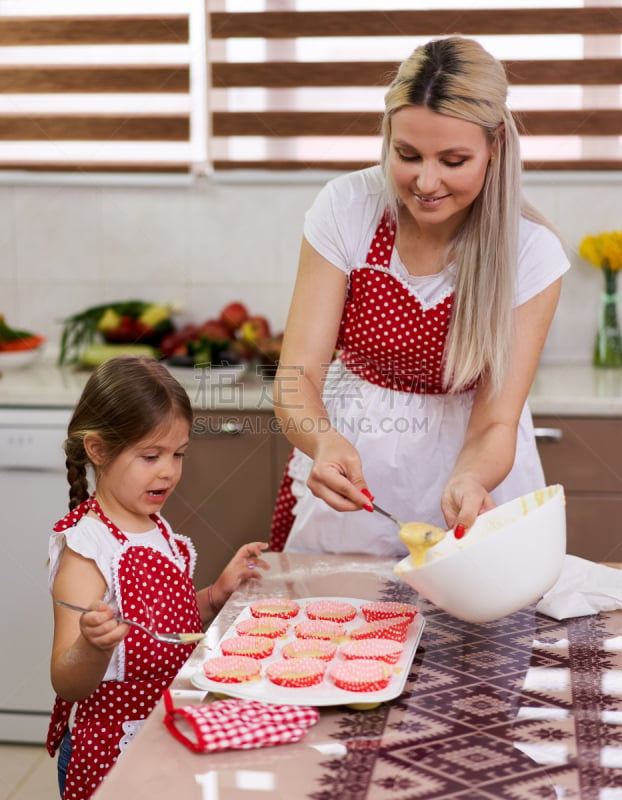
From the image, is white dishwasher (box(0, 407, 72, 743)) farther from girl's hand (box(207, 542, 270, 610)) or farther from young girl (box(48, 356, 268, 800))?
girl's hand (box(207, 542, 270, 610))

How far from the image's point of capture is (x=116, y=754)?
125 cm

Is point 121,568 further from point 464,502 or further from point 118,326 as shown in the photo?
point 118,326

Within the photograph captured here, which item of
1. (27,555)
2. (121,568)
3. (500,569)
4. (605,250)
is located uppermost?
(605,250)

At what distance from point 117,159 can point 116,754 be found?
2.03 metres

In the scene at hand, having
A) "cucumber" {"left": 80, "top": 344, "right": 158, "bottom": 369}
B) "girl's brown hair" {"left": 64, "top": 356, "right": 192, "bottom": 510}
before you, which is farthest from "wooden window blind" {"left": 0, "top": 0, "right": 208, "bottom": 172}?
"girl's brown hair" {"left": 64, "top": 356, "right": 192, "bottom": 510}

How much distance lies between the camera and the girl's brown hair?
1.37 metres

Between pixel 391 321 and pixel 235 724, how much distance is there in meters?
0.84

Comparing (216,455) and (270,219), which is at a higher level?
(270,219)

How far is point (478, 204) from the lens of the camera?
1.52 meters

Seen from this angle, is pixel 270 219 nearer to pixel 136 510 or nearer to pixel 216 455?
pixel 216 455

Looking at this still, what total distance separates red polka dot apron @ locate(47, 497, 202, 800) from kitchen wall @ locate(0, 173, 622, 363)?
1.64 m

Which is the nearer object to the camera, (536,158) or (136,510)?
(136,510)

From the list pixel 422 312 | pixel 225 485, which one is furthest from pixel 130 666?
pixel 225 485

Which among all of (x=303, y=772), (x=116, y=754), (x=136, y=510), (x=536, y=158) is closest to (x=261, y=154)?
(x=536, y=158)
